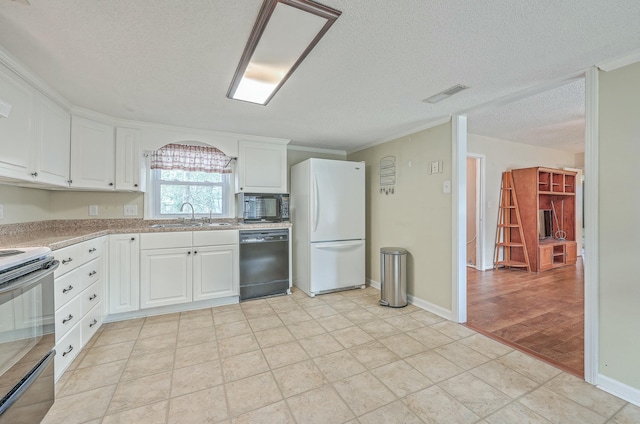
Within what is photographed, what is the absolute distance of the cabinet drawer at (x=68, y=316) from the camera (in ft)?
6.02

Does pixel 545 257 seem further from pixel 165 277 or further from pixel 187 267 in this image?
pixel 165 277

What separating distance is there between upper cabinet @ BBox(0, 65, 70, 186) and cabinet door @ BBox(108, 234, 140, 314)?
0.73 m

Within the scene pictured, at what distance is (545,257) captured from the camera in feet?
15.8

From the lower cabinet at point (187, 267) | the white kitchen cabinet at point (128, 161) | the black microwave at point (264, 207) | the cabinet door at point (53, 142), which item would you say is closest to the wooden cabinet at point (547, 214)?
the black microwave at point (264, 207)

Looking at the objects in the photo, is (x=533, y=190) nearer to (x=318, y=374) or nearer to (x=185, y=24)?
(x=318, y=374)

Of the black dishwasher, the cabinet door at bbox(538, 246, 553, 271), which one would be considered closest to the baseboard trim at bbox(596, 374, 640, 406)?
the black dishwasher

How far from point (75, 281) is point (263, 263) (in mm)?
1800

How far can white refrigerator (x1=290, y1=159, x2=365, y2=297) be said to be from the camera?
3.63 meters

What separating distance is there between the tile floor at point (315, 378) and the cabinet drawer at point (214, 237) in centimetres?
85

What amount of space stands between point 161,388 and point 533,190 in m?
5.69

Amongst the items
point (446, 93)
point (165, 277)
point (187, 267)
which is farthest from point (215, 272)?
point (446, 93)

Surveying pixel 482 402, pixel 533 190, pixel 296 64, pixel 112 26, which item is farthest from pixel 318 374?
pixel 533 190

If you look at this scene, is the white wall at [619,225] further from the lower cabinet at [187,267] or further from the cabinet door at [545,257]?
the cabinet door at [545,257]

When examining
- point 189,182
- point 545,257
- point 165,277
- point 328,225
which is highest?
point 189,182
